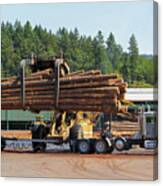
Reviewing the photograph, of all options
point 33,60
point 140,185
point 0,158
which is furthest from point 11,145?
point 140,185

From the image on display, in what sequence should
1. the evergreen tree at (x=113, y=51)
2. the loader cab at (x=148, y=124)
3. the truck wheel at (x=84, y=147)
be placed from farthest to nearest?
1. the truck wheel at (x=84, y=147)
2. the evergreen tree at (x=113, y=51)
3. the loader cab at (x=148, y=124)

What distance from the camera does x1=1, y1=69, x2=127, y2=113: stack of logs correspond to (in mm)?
6102

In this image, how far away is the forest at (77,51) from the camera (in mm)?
6016

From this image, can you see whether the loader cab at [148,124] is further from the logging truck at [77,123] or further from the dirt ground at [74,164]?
the dirt ground at [74,164]

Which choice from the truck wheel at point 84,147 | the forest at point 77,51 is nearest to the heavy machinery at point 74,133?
the truck wheel at point 84,147

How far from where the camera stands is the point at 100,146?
614 centimetres

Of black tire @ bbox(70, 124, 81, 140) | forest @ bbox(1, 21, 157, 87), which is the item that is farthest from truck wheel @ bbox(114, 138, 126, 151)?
forest @ bbox(1, 21, 157, 87)

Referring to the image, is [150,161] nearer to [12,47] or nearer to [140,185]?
[140,185]

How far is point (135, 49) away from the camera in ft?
19.7

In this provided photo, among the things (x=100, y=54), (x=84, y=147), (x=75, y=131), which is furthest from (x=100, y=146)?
(x=100, y=54)

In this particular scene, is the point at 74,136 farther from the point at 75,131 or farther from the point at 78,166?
the point at 78,166

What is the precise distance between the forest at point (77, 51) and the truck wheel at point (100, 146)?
1.64 ft

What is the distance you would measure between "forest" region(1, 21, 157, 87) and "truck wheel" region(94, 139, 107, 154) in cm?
50

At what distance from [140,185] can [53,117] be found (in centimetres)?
88
